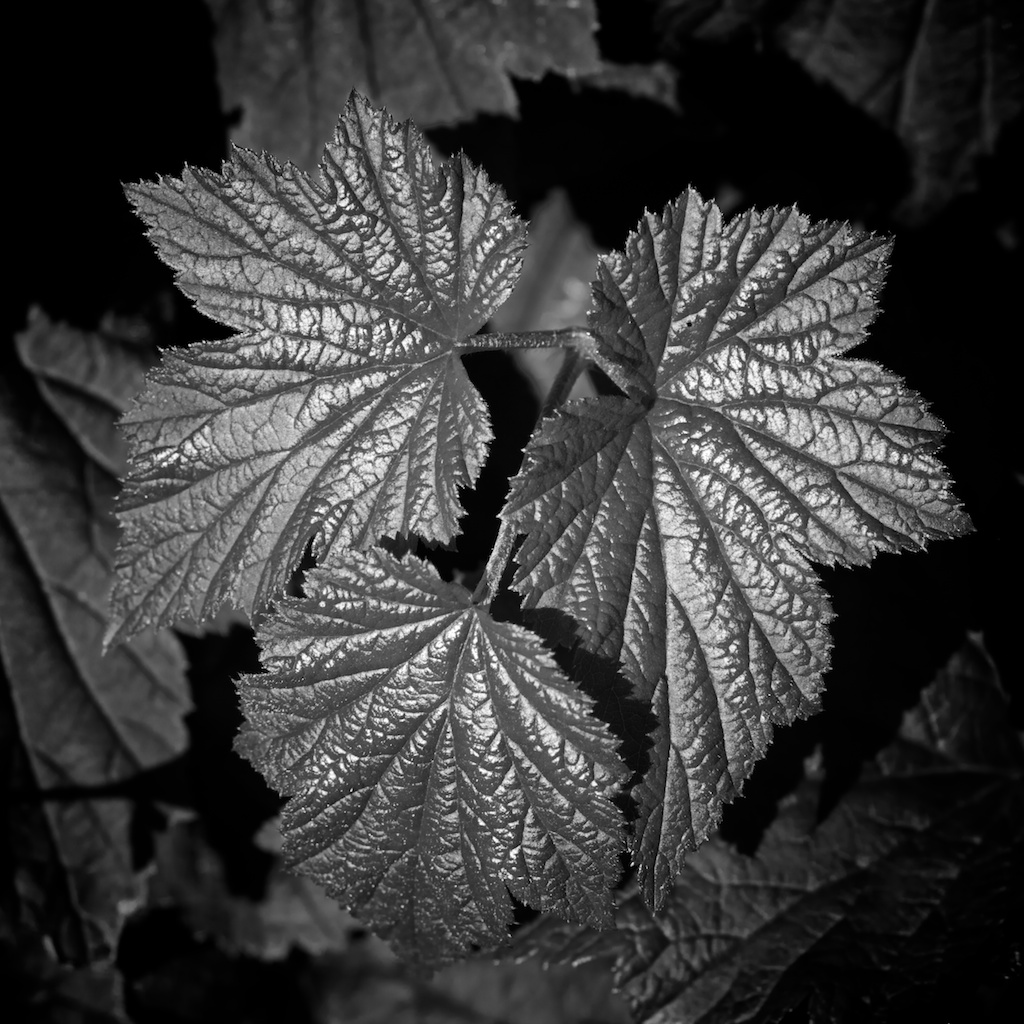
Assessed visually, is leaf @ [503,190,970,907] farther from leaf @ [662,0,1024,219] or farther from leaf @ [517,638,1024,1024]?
leaf @ [662,0,1024,219]

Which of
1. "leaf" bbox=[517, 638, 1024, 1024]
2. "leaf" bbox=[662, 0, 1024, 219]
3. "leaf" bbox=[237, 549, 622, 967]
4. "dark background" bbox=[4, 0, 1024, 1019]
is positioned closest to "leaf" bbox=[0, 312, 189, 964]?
"dark background" bbox=[4, 0, 1024, 1019]

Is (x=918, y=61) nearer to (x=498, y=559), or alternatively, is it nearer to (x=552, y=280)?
(x=552, y=280)

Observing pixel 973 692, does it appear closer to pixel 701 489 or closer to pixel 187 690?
pixel 701 489

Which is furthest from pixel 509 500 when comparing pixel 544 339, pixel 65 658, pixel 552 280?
pixel 552 280

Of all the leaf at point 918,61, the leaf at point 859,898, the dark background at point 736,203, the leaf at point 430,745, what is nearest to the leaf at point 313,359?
the leaf at point 430,745

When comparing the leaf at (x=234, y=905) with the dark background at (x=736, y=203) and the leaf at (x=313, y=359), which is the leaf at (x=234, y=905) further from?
the leaf at (x=313, y=359)
